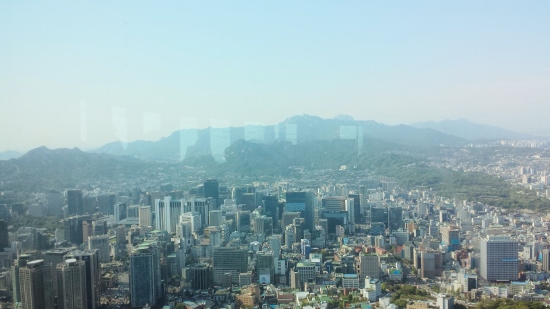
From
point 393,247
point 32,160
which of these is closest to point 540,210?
point 393,247

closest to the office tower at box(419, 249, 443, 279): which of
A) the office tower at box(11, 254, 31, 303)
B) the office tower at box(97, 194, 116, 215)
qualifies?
the office tower at box(11, 254, 31, 303)

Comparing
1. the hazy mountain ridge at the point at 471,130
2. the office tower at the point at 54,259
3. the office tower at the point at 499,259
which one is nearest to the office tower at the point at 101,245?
the office tower at the point at 54,259

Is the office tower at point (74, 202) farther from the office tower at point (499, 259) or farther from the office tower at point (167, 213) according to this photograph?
the office tower at point (499, 259)

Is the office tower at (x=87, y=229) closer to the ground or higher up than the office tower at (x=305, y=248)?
higher up

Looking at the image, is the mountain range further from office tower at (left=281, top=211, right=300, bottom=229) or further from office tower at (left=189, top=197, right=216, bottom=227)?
office tower at (left=281, top=211, right=300, bottom=229)

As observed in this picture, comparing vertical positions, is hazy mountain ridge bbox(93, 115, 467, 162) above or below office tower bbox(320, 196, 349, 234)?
above

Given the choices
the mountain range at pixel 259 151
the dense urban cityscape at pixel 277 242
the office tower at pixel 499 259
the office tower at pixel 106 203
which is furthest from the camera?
the office tower at pixel 106 203

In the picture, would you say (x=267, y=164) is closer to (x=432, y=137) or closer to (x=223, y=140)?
(x=223, y=140)
